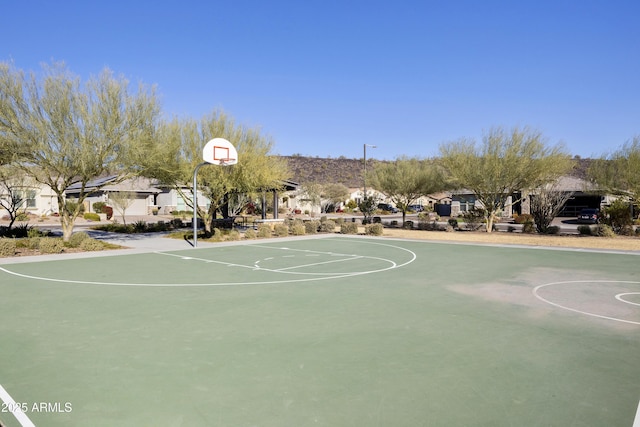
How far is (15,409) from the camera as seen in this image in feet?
15.4

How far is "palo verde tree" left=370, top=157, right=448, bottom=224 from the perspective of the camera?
36656 millimetres

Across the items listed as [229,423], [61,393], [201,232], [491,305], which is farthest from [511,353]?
[201,232]

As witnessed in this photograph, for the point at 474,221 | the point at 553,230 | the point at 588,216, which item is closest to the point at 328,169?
the point at 588,216

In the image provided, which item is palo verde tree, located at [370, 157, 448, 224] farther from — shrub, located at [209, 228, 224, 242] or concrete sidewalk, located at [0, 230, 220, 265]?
concrete sidewalk, located at [0, 230, 220, 265]

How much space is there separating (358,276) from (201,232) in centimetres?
1583

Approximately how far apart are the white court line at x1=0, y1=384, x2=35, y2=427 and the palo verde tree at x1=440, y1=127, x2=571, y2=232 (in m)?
26.3

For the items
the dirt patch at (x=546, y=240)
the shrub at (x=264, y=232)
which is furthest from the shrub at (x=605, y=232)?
the shrub at (x=264, y=232)

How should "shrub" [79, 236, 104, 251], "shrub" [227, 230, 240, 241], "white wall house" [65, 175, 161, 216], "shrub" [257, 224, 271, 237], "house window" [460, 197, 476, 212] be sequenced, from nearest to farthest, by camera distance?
"shrub" [79, 236, 104, 251], "shrub" [227, 230, 240, 241], "shrub" [257, 224, 271, 237], "white wall house" [65, 175, 161, 216], "house window" [460, 197, 476, 212]

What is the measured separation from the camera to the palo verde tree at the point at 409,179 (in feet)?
120

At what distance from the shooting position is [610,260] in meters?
16.2

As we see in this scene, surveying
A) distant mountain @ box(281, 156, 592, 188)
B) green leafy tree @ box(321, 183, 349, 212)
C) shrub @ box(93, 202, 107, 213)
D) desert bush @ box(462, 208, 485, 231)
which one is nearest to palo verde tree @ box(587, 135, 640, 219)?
desert bush @ box(462, 208, 485, 231)

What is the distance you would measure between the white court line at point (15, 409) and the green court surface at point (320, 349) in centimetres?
2

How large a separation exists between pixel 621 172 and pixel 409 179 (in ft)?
48.2

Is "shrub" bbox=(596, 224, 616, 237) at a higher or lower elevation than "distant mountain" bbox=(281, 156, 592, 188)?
lower
